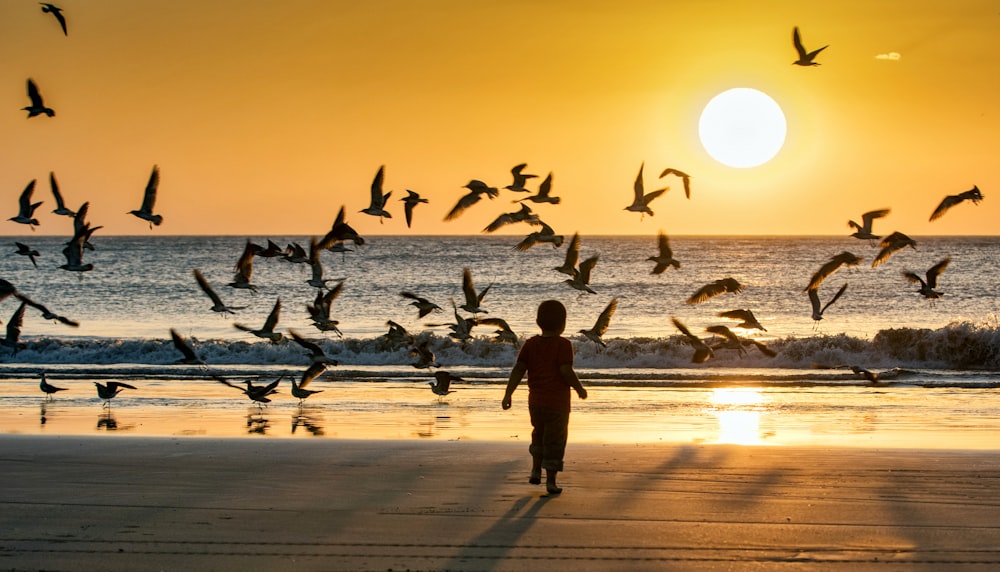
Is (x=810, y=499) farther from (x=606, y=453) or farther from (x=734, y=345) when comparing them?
(x=734, y=345)

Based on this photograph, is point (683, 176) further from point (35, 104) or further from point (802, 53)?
point (35, 104)

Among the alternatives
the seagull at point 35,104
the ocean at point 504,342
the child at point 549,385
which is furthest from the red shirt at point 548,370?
the seagull at point 35,104

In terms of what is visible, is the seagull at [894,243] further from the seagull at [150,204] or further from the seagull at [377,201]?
the seagull at [150,204]

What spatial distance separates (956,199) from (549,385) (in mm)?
10704

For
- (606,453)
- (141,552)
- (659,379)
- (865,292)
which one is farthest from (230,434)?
(865,292)

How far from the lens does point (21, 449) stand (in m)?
13.2

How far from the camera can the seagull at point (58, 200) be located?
18812 millimetres

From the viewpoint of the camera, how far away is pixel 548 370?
999 centimetres

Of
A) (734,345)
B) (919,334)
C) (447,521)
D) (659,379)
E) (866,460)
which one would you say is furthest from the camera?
(919,334)

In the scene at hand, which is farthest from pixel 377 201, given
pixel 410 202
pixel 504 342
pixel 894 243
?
pixel 504 342

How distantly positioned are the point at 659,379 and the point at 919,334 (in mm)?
12355

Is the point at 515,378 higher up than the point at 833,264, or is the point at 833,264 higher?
the point at 833,264

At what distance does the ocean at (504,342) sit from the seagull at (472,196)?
333 cm

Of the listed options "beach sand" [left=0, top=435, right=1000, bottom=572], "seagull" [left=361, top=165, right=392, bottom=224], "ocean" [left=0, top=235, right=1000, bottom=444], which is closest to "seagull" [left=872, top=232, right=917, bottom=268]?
"ocean" [left=0, top=235, right=1000, bottom=444]
